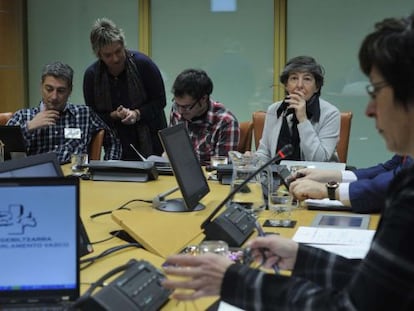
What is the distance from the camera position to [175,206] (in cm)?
244

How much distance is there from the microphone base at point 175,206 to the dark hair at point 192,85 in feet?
4.16

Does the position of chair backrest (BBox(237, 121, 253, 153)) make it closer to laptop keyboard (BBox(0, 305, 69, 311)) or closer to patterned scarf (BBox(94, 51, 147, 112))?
patterned scarf (BBox(94, 51, 147, 112))

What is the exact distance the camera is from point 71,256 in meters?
1.39

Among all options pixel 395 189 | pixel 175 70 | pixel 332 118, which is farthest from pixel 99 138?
pixel 395 189

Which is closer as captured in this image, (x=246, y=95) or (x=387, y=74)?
(x=387, y=74)

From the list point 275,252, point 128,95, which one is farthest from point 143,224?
point 128,95

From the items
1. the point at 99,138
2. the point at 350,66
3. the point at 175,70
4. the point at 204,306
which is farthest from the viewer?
the point at 175,70

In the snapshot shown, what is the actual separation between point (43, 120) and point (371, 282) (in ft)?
10.1

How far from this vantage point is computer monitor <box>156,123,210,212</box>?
89.3 inches

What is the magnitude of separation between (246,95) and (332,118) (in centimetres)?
214

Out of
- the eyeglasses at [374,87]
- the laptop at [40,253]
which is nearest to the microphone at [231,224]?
the laptop at [40,253]

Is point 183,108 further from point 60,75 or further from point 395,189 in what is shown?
point 395,189

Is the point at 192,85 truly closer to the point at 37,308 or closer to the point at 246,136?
the point at 246,136

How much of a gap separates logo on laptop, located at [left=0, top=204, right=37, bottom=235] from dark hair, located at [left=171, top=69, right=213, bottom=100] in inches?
92.5
